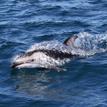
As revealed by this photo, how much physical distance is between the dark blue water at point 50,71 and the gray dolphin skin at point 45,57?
298 millimetres

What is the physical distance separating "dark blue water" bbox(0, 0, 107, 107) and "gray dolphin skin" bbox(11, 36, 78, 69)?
30 centimetres

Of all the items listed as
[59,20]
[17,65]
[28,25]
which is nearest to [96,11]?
[59,20]

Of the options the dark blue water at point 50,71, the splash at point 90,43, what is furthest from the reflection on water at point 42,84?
the splash at point 90,43

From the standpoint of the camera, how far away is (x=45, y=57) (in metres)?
16.7

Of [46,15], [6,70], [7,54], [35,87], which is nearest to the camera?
[35,87]

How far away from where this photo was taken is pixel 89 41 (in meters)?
18.4

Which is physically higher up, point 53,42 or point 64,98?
point 53,42

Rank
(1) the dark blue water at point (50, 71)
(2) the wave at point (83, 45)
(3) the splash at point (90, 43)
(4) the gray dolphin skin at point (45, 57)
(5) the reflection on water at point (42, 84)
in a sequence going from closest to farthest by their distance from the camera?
1. (1) the dark blue water at point (50, 71)
2. (5) the reflection on water at point (42, 84)
3. (4) the gray dolphin skin at point (45, 57)
4. (2) the wave at point (83, 45)
5. (3) the splash at point (90, 43)

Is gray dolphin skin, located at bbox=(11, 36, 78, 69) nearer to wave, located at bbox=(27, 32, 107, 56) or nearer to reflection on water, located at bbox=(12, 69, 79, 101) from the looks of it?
wave, located at bbox=(27, 32, 107, 56)

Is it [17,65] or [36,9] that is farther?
[36,9]

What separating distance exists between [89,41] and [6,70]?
395cm

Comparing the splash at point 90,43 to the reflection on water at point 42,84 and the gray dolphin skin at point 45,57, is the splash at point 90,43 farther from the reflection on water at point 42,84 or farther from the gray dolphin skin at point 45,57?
the reflection on water at point 42,84

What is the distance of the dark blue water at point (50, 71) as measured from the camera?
1410 cm

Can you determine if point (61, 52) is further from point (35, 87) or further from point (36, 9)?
point (36, 9)
